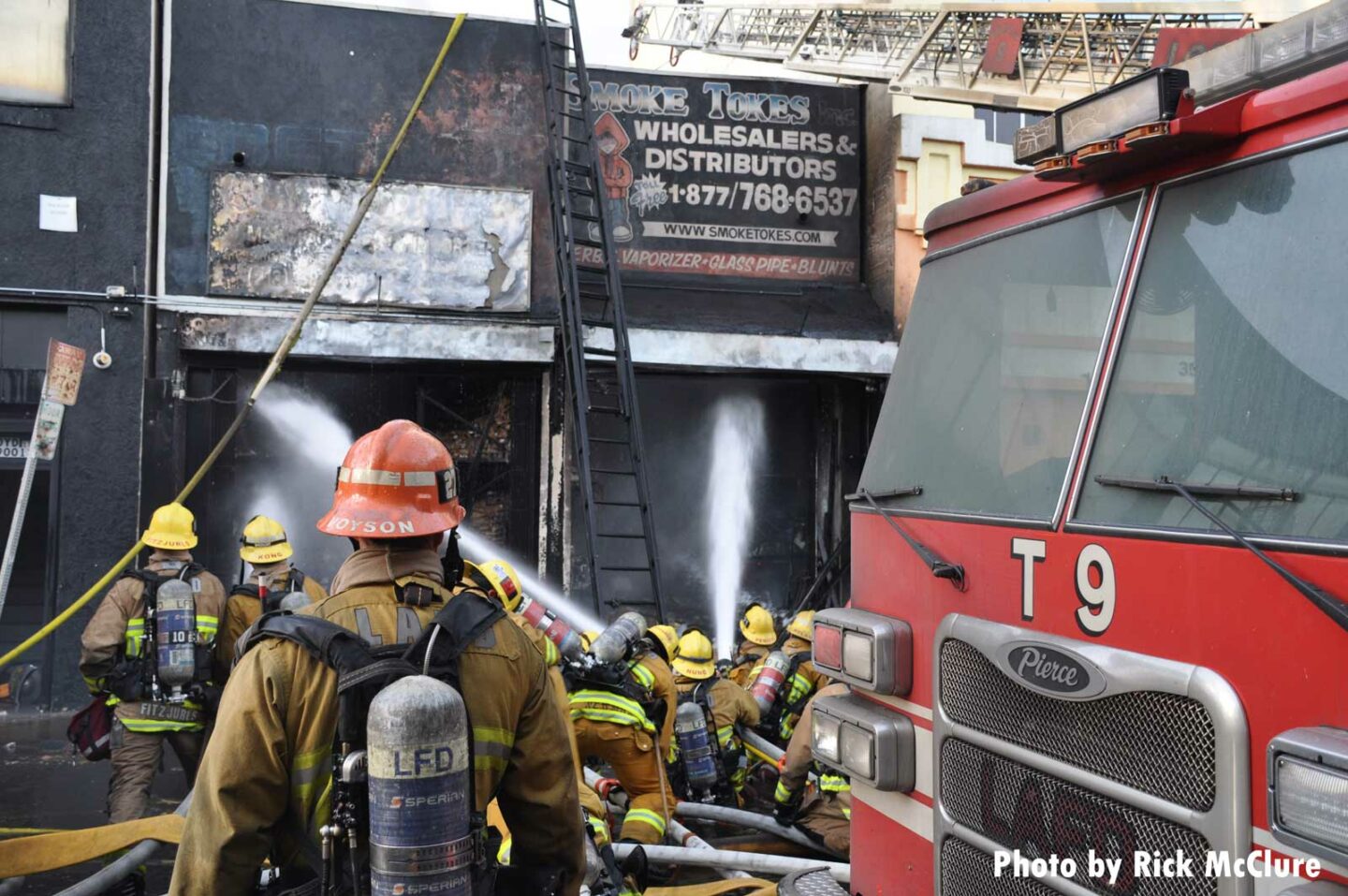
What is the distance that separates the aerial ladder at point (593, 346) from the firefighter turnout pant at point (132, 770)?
3839mm

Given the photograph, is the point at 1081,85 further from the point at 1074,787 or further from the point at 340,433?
the point at 1074,787

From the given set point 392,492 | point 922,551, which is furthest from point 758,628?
point 392,492

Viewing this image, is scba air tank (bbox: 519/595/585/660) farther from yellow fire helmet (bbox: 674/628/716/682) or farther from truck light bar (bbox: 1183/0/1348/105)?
truck light bar (bbox: 1183/0/1348/105)

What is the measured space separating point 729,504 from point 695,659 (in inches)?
170

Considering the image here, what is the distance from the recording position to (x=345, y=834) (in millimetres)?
2354

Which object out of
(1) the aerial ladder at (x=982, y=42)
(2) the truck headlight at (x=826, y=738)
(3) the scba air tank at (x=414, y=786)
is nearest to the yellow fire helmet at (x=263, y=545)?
(2) the truck headlight at (x=826, y=738)

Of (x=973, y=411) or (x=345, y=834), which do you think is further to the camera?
(x=973, y=411)

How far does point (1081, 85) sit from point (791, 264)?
324 cm

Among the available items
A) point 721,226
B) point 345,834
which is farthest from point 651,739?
point 721,226

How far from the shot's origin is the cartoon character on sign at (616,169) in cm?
1129

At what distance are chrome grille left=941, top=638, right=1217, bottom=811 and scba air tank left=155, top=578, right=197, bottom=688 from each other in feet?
16.7

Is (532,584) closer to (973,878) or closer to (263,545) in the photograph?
(263,545)

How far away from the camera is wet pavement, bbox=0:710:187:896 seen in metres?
5.81

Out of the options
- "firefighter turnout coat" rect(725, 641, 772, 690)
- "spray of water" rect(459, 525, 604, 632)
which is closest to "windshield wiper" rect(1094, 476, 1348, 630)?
"firefighter turnout coat" rect(725, 641, 772, 690)
